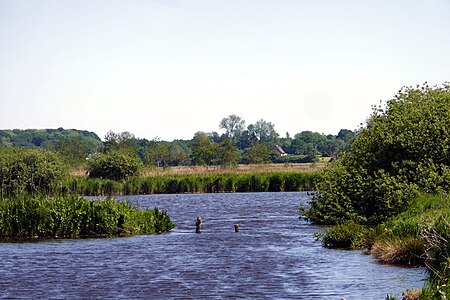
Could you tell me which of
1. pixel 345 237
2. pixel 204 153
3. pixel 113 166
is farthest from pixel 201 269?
pixel 204 153

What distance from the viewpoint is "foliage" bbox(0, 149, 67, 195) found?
208 ft

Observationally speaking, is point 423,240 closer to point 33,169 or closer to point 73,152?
point 33,169

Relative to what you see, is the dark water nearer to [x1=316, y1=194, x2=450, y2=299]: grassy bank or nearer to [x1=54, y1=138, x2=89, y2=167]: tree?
[x1=316, y1=194, x2=450, y2=299]: grassy bank

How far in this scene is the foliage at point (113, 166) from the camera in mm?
75062

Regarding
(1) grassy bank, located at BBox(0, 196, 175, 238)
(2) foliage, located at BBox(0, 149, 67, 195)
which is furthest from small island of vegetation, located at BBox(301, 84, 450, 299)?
(2) foliage, located at BBox(0, 149, 67, 195)

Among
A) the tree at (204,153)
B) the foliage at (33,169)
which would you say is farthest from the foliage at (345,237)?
the tree at (204,153)

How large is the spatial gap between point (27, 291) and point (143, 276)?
4133 millimetres

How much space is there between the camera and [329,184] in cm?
3916

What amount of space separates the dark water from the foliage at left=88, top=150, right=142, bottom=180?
34227 millimetres

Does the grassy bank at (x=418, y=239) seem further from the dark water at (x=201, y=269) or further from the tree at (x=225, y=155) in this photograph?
the tree at (x=225, y=155)

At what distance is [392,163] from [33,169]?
36423 mm

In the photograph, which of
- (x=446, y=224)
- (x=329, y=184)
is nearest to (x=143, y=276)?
(x=446, y=224)

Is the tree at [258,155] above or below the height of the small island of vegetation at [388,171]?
above

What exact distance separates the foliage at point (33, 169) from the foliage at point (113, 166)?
8.42m
